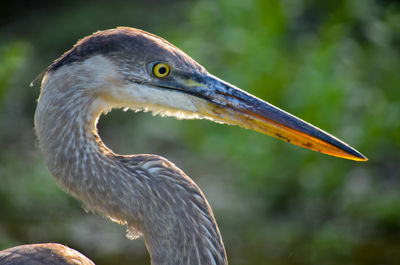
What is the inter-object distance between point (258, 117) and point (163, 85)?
42 centimetres

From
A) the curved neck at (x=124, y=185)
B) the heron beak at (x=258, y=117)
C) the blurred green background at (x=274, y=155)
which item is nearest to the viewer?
the curved neck at (x=124, y=185)

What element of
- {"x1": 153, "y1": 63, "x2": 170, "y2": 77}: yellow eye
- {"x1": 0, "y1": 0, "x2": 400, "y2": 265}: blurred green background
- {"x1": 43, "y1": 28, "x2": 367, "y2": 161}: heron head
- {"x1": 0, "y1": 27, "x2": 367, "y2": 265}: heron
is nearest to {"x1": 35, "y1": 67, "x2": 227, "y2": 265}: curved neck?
{"x1": 0, "y1": 27, "x2": 367, "y2": 265}: heron

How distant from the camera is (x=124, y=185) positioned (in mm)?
2420

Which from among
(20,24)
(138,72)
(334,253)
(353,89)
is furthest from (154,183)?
(20,24)

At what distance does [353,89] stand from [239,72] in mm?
972

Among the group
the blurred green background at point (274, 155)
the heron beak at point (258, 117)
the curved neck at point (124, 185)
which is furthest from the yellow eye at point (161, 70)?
the blurred green background at point (274, 155)

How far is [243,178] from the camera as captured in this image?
16.5ft

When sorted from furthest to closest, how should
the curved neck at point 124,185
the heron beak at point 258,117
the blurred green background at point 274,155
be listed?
1. the blurred green background at point 274,155
2. the heron beak at point 258,117
3. the curved neck at point 124,185

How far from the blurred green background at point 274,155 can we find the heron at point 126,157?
1.95m

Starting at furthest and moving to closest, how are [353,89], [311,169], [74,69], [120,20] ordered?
[120,20] → [353,89] → [311,169] → [74,69]

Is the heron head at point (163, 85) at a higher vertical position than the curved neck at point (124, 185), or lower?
higher

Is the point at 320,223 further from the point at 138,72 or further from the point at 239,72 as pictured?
the point at 138,72

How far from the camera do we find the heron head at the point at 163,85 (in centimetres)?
245

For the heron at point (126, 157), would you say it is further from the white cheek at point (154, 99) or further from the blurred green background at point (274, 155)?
the blurred green background at point (274, 155)
